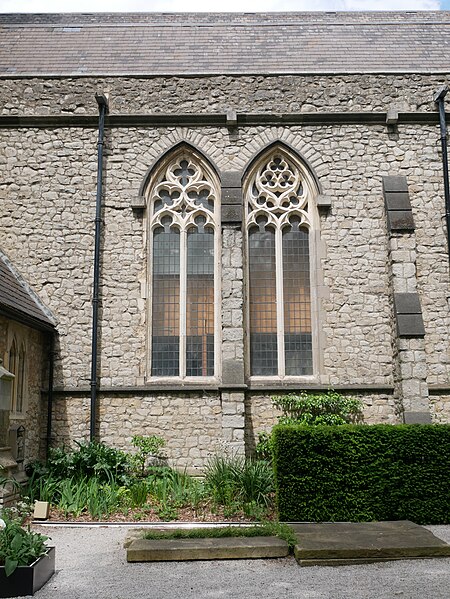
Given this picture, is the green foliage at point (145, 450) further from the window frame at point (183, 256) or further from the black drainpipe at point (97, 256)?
the window frame at point (183, 256)

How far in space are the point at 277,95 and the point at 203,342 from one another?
500 cm

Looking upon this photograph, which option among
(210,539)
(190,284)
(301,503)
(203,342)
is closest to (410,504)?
(301,503)

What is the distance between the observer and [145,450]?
10.6 meters

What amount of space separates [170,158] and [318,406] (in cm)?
543

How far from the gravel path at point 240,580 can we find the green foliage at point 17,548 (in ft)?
1.01

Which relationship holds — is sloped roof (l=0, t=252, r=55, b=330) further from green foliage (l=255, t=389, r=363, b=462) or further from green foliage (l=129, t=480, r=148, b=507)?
green foliage (l=255, t=389, r=363, b=462)

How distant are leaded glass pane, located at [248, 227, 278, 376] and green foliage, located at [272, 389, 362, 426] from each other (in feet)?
2.28

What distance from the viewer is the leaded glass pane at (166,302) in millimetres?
11469

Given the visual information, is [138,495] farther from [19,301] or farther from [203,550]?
[19,301]

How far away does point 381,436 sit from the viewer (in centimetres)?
862

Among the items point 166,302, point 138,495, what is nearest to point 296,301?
point 166,302

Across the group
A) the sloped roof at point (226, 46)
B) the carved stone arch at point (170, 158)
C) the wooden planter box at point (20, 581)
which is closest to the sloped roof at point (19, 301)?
the carved stone arch at point (170, 158)

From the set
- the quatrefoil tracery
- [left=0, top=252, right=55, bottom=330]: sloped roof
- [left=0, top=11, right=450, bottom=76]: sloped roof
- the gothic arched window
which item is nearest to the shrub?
the gothic arched window

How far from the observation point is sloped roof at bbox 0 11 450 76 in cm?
1367
